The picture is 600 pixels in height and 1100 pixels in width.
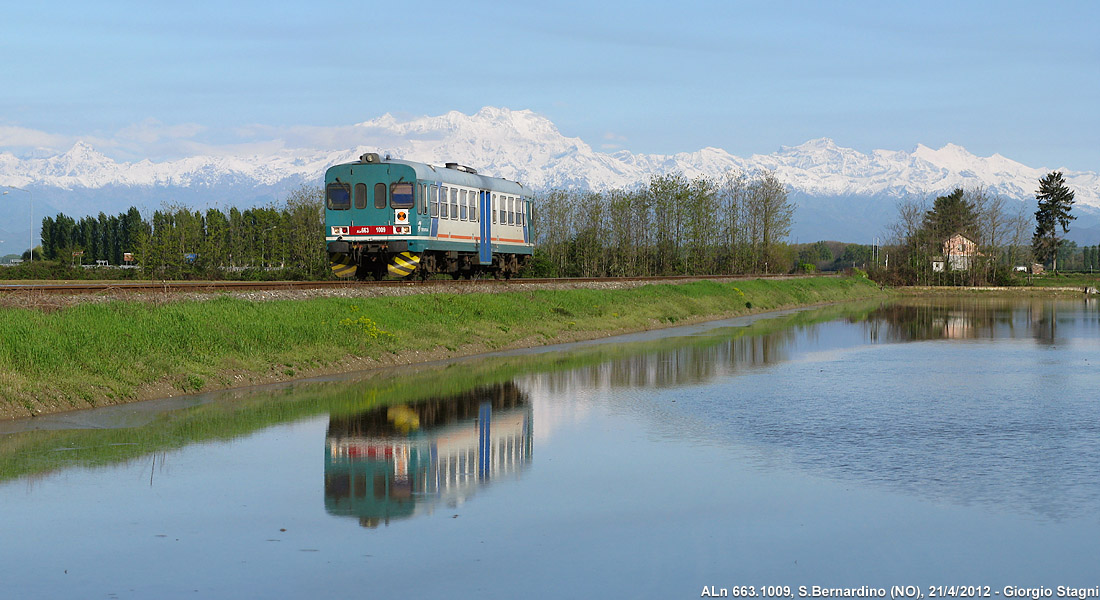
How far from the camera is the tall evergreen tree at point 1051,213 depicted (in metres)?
150

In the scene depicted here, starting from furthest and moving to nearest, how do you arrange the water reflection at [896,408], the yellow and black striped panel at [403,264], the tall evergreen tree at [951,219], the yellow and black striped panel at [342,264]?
the tall evergreen tree at [951,219] < the yellow and black striped panel at [342,264] < the yellow and black striped panel at [403,264] < the water reflection at [896,408]

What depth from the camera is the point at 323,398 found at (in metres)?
20.4

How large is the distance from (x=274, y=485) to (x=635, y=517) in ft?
14.4

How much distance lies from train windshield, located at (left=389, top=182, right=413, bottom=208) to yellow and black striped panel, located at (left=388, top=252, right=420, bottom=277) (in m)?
1.83

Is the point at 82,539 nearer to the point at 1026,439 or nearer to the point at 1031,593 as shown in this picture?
the point at 1031,593

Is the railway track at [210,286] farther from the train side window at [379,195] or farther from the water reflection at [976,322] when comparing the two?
the water reflection at [976,322]

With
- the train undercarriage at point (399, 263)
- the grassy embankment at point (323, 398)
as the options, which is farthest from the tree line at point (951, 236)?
the grassy embankment at point (323, 398)

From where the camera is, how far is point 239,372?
22219 mm

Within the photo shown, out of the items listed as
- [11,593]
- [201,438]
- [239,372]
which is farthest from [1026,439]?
[239,372]

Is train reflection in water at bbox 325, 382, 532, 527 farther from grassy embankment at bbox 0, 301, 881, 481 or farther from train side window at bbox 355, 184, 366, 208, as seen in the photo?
train side window at bbox 355, 184, 366, 208

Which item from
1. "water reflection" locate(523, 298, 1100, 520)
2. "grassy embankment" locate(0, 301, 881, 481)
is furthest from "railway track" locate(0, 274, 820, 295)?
"water reflection" locate(523, 298, 1100, 520)

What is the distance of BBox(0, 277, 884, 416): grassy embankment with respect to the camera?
18.5 meters

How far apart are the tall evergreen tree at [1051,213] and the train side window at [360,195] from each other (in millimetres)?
133960

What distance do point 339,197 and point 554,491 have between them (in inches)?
974
